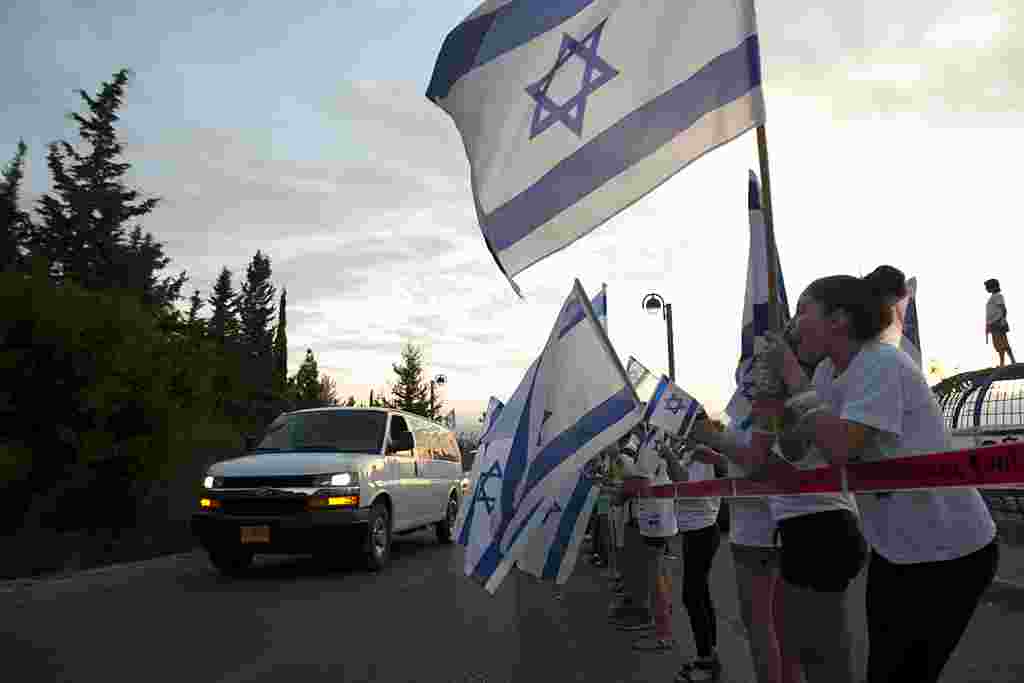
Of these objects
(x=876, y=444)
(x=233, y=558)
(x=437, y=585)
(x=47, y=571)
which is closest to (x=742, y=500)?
(x=876, y=444)

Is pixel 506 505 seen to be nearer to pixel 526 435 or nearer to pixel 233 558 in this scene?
pixel 526 435

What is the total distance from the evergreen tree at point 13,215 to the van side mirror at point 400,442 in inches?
1004

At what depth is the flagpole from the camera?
3.04 m

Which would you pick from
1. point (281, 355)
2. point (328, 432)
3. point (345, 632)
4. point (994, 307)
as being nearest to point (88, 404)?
point (328, 432)

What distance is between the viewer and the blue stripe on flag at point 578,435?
4.75 m

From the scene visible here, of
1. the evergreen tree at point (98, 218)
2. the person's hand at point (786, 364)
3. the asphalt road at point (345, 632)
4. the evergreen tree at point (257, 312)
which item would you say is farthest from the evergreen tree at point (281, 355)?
the person's hand at point (786, 364)

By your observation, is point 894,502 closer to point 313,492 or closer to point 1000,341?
point 313,492

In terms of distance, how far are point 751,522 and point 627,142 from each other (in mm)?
1811

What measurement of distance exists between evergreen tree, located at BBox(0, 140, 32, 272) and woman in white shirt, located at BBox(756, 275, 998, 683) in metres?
35.0

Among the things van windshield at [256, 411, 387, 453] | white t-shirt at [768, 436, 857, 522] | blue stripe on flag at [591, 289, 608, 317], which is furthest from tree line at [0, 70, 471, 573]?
white t-shirt at [768, 436, 857, 522]

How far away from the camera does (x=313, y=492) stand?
10.5m

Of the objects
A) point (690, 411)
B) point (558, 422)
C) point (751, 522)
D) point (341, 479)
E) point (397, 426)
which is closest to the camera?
point (751, 522)

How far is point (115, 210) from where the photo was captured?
119ft

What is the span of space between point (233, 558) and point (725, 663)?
6890 millimetres
